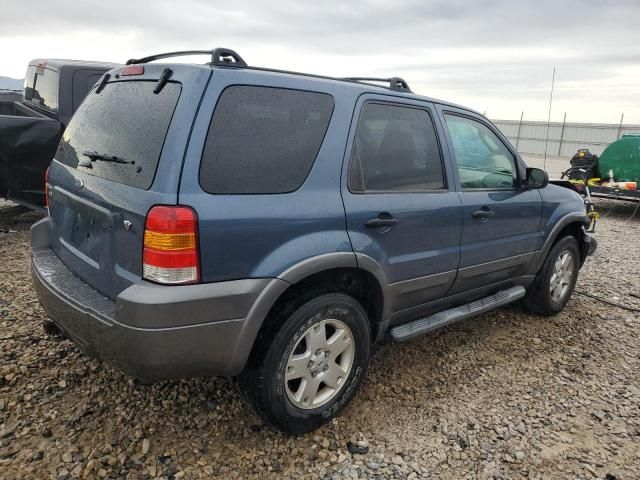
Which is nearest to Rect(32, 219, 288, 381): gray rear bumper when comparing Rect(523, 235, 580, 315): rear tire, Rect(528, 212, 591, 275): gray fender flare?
Rect(528, 212, 591, 275): gray fender flare

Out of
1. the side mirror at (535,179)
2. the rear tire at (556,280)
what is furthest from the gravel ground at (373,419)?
the side mirror at (535,179)

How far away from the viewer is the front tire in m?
2.34

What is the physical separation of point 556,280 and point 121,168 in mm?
3768

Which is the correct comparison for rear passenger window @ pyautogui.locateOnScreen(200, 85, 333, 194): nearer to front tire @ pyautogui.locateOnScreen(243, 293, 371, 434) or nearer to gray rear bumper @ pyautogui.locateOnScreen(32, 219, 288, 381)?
gray rear bumper @ pyautogui.locateOnScreen(32, 219, 288, 381)

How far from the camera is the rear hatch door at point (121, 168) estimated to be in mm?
2055

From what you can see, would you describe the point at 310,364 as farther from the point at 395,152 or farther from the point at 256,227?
the point at 395,152

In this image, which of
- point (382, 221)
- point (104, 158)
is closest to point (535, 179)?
point (382, 221)

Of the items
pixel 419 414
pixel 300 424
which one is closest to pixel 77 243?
pixel 300 424

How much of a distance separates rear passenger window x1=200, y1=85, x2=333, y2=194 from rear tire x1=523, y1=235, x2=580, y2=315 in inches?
106

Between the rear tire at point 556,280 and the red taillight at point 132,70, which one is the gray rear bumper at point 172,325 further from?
the rear tire at point 556,280

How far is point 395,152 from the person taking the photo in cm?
288

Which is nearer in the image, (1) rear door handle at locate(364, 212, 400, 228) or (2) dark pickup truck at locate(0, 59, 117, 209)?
(1) rear door handle at locate(364, 212, 400, 228)

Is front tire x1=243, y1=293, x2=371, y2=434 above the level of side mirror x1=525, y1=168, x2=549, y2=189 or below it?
below

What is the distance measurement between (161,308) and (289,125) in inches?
41.4
